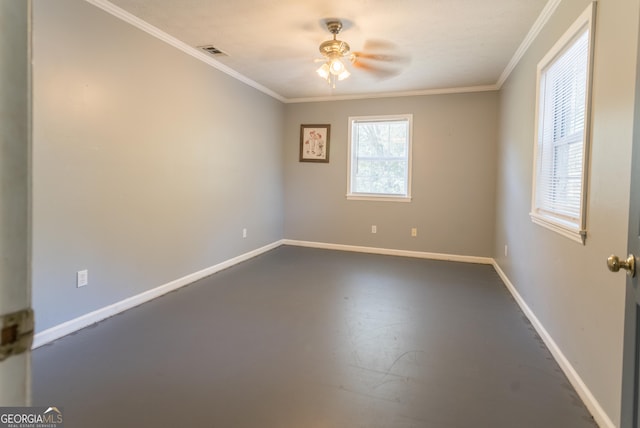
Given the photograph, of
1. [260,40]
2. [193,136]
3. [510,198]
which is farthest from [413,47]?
[193,136]

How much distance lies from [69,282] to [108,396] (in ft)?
3.60

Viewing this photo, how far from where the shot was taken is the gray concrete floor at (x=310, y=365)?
1.66 m

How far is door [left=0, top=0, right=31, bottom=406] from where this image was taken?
1.32 ft

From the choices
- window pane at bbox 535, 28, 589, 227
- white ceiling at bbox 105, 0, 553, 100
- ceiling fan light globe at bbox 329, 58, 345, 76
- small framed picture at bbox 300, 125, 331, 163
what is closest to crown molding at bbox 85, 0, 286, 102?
white ceiling at bbox 105, 0, 553, 100

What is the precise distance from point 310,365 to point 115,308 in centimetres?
178

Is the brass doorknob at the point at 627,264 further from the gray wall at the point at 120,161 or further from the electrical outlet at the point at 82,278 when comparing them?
the electrical outlet at the point at 82,278

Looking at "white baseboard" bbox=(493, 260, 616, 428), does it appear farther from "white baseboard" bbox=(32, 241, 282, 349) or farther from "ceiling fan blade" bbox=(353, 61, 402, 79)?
"ceiling fan blade" bbox=(353, 61, 402, 79)

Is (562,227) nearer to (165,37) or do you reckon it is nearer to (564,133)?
(564,133)

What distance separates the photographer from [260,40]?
3248mm

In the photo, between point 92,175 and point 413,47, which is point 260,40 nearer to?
point 413,47

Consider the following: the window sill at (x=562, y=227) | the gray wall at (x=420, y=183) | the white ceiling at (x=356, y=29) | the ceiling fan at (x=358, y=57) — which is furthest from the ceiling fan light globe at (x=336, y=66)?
the gray wall at (x=420, y=183)

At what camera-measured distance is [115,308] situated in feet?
9.26

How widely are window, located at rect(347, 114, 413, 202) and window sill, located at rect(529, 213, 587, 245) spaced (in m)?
2.51

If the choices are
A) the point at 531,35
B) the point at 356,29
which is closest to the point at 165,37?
the point at 356,29
